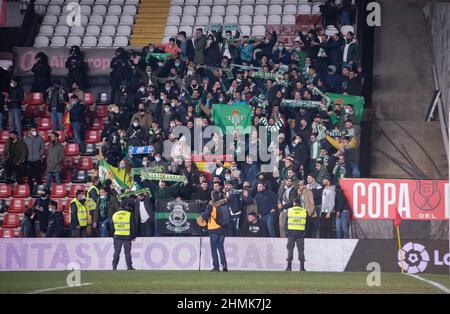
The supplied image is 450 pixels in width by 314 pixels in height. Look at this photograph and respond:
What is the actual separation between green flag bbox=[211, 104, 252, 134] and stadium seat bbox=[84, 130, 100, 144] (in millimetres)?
2711

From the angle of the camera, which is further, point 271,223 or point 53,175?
point 53,175

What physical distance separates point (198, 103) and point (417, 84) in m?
5.02

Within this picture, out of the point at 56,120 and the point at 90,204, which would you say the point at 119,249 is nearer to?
the point at 90,204

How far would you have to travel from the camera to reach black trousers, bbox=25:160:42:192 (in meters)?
21.2

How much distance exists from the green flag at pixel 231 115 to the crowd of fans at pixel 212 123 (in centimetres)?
13

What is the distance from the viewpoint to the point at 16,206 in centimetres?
2095

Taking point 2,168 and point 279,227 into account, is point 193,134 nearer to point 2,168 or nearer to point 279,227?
point 279,227

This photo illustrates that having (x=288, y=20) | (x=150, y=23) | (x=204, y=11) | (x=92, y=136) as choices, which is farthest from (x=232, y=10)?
(x=92, y=136)

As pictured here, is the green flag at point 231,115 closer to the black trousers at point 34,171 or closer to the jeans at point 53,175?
the jeans at point 53,175

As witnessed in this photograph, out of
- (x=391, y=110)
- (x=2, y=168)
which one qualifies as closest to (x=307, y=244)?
(x=391, y=110)

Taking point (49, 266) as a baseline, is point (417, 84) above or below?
above

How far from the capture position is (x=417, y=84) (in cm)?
2308

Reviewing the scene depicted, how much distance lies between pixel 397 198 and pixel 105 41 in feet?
25.9
